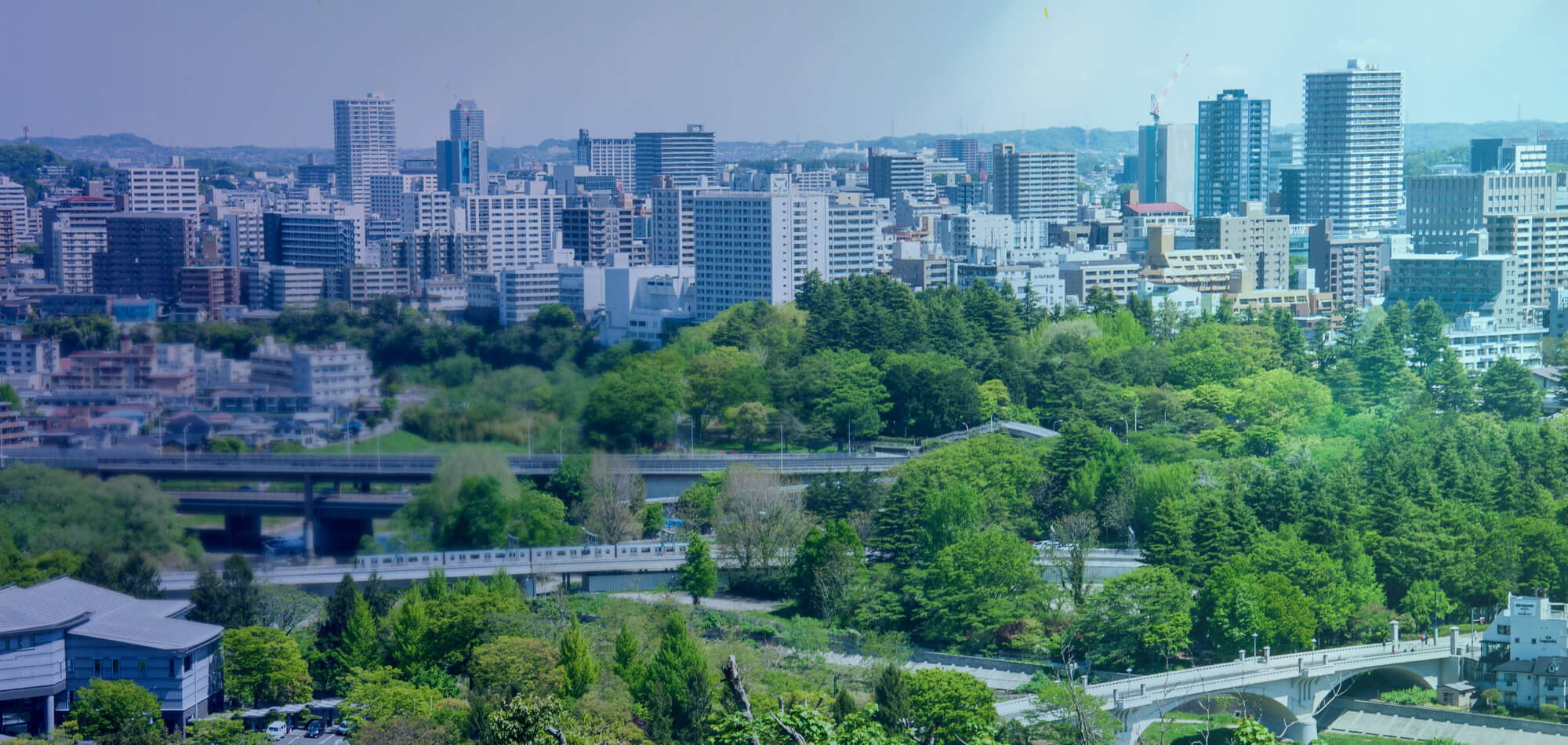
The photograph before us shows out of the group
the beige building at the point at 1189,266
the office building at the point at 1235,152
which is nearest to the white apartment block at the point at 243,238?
the beige building at the point at 1189,266

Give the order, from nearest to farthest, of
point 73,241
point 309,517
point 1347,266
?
point 309,517, point 73,241, point 1347,266

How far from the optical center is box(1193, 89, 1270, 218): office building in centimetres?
4088

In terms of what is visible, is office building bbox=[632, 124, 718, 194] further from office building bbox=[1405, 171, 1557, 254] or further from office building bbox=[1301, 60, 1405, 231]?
office building bbox=[1405, 171, 1557, 254]

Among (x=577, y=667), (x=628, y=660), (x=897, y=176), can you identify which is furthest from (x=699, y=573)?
(x=897, y=176)

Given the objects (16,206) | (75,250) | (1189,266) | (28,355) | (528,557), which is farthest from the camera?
(16,206)

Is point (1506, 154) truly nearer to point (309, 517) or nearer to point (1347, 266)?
point (1347, 266)

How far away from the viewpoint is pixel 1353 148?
3638cm

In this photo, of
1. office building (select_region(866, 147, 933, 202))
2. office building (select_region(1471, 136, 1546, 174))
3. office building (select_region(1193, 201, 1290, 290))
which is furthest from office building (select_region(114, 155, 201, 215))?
office building (select_region(1471, 136, 1546, 174))

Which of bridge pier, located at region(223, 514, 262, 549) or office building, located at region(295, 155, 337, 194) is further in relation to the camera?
office building, located at region(295, 155, 337, 194)

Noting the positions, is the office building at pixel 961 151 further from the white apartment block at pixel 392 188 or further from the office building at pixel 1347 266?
the office building at pixel 1347 266

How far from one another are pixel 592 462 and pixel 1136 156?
3713 cm

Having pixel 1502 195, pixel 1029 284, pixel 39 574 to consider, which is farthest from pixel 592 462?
pixel 1502 195

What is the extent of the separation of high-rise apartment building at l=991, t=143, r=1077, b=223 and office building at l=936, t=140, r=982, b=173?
1000 centimetres

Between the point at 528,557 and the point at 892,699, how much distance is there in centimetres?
488
